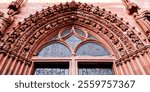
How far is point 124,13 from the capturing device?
5.59 meters

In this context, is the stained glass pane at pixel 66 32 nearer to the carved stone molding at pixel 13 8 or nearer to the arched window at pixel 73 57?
the arched window at pixel 73 57

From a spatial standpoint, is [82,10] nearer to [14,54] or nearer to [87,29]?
[87,29]

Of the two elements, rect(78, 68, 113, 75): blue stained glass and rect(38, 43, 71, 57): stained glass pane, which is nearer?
rect(78, 68, 113, 75): blue stained glass

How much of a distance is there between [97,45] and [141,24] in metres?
1.00

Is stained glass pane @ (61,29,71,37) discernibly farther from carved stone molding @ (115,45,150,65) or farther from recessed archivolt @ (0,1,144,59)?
carved stone molding @ (115,45,150,65)

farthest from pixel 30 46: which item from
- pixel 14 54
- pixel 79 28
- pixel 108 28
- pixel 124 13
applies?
pixel 124 13

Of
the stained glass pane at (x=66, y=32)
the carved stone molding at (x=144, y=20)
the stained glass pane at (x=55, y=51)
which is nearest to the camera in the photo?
the carved stone molding at (x=144, y=20)

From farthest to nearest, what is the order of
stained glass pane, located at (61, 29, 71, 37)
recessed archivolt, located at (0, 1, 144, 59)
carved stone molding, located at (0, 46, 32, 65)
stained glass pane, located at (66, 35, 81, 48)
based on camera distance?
stained glass pane, located at (61, 29, 71, 37) → stained glass pane, located at (66, 35, 81, 48) → recessed archivolt, located at (0, 1, 144, 59) → carved stone molding, located at (0, 46, 32, 65)

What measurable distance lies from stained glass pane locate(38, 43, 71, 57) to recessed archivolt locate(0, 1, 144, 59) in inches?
8.8

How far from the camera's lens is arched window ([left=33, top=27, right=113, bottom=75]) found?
481cm

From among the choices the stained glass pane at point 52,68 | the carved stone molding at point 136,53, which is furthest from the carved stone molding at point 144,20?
the stained glass pane at point 52,68

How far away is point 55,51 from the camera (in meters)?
5.15

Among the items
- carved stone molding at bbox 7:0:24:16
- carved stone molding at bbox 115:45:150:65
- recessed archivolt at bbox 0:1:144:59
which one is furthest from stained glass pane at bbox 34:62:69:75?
carved stone molding at bbox 7:0:24:16

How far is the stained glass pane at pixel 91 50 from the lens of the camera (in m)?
5.09
